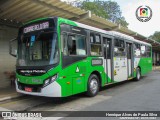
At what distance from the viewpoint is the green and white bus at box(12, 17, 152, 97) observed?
252 inches

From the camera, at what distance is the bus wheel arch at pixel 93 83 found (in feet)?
25.9

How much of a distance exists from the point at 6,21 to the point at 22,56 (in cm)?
423

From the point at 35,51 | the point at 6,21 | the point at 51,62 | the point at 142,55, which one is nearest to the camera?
the point at 51,62

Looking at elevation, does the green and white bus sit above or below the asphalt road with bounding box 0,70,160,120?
above

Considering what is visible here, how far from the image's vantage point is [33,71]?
21.9ft

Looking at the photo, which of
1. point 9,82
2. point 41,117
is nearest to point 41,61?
point 41,117

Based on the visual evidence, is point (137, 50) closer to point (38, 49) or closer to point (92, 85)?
point (92, 85)

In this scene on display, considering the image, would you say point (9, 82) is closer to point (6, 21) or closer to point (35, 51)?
point (6, 21)

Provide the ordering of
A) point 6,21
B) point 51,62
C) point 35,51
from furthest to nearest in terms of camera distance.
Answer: point 6,21, point 35,51, point 51,62

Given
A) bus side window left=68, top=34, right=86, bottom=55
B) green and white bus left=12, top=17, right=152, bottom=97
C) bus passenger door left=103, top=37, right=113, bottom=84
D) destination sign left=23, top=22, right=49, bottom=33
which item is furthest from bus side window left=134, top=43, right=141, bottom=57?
destination sign left=23, top=22, right=49, bottom=33

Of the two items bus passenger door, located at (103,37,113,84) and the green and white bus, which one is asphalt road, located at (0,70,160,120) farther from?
bus passenger door, located at (103,37,113,84)

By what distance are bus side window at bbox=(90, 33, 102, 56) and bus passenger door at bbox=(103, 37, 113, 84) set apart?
0.47m

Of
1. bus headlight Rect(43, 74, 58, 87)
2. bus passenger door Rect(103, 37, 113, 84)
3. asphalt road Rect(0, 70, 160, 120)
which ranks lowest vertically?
asphalt road Rect(0, 70, 160, 120)

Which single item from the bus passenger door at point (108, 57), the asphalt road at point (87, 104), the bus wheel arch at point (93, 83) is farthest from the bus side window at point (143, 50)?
the bus wheel arch at point (93, 83)
